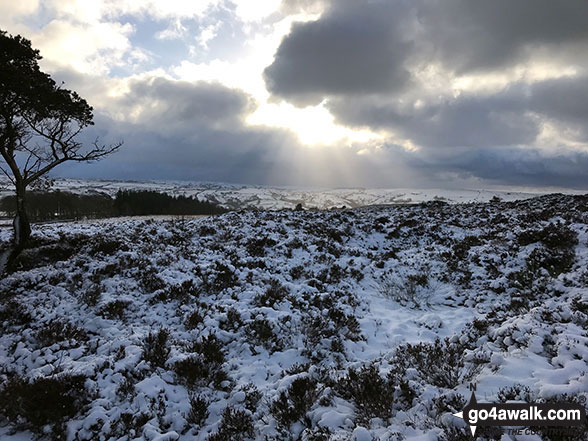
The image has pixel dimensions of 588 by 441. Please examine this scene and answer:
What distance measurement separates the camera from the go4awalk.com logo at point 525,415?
386 cm

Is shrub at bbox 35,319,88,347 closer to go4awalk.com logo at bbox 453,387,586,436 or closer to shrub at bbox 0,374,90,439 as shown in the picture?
shrub at bbox 0,374,90,439

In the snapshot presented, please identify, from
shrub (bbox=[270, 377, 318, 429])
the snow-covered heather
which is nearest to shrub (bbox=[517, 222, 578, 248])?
the snow-covered heather

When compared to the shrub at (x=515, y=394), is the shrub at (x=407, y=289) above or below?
below

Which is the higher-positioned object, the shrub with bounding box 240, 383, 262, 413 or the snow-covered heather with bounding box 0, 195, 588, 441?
the snow-covered heather with bounding box 0, 195, 588, 441

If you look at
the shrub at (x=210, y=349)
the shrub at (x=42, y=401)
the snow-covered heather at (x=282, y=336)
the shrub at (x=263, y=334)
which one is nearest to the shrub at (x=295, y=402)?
the snow-covered heather at (x=282, y=336)

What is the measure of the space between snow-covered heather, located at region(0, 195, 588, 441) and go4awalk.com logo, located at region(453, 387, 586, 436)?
0.23m

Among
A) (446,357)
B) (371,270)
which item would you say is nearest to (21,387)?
(446,357)

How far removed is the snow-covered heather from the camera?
4.84 meters

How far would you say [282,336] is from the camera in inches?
312

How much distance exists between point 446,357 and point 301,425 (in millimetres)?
3535

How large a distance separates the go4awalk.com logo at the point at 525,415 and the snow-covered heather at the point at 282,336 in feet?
0.76

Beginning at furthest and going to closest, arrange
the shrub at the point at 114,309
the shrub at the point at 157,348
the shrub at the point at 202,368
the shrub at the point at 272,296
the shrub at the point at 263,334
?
the shrub at the point at 272,296, the shrub at the point at 114,309, the shrub at the point at 263,334, the shrub at the point at 157,348, the shrub at the point at 202,368

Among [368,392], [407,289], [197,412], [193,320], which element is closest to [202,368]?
[197,412]

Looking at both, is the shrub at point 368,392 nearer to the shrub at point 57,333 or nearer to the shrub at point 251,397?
the shrub at point 251,397
